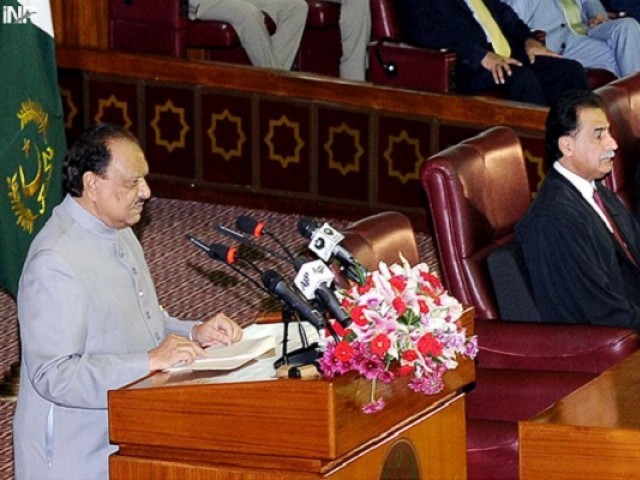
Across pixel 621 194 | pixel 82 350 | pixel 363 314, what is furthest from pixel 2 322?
pixel 363 314

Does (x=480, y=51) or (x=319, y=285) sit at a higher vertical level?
(x=319, y=285)

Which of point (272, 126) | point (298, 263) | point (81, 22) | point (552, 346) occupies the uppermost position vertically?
point (298, 263)

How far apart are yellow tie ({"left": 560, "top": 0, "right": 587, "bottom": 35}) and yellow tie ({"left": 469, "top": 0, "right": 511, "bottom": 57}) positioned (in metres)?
0.75

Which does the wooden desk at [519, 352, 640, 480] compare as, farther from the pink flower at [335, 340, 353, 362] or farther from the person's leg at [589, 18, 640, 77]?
the person's leg at [589, 18, 640, 77]

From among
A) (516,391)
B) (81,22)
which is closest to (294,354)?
(516,391)

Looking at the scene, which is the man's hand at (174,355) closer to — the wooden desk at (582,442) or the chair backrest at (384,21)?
the wooden desk at (582,442)

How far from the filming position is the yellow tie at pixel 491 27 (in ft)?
28.1

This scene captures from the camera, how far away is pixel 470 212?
5.33m

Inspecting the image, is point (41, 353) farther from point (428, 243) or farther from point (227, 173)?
point (227, 173)

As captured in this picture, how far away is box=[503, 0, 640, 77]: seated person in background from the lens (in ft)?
30.1

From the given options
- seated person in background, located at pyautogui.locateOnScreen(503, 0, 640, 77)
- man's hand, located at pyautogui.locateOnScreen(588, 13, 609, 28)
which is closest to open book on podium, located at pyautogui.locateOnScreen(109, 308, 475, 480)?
seated person in background, located at pyautogui.locateOnScreen(503, 0, 640, 77)

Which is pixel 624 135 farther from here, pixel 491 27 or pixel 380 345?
pixel 380 345

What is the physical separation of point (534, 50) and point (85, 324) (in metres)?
5.25

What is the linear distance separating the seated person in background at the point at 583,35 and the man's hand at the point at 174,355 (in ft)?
18.4
